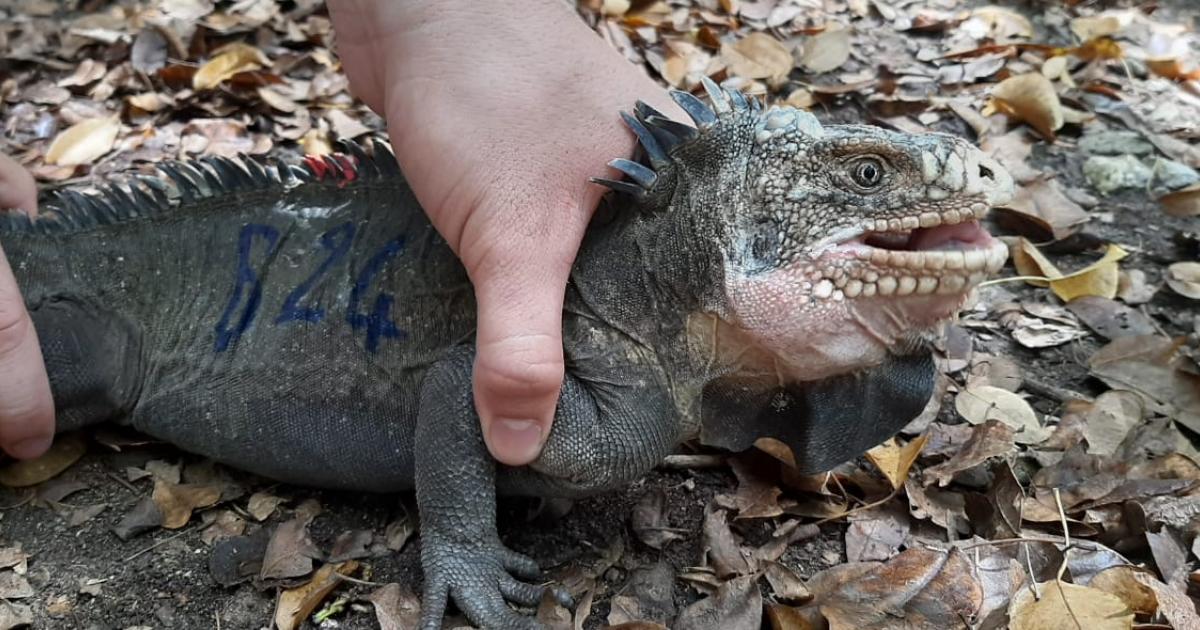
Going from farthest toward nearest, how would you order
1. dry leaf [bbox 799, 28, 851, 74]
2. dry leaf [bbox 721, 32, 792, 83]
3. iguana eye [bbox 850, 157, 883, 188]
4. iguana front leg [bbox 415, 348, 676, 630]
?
dry leaf [bbox 799, 28, 851, 74] < dry leaf [bbox 721, 32, 792, 83] < iguana front leg [bbox 415, 348, 676, 630] < iguana eye [bbox 850, 157, 883, 188]

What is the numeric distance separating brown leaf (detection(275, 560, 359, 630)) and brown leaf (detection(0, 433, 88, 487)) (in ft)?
4.30

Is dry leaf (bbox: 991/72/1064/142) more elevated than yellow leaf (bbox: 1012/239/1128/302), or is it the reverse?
dry leaf (bbox: 991/72/1064/142)

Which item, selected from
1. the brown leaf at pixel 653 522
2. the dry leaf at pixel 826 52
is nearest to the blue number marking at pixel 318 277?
the brown leaf at pixel 653 522

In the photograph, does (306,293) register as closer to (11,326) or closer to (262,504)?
(262,504)

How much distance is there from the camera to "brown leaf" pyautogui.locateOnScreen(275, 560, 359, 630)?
3.12 meters

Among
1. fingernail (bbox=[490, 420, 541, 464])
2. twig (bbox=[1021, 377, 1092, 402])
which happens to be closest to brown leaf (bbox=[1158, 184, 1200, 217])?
twig (bbox=[1021, 377, 1092, 402])

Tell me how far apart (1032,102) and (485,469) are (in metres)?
4.25

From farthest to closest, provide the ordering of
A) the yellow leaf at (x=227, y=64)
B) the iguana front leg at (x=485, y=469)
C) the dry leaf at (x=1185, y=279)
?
the yellow leaf at (x=227, y=64) < the dry leaf at (x=1185, y=279) < the iguana front leg at (x=485, y=469)

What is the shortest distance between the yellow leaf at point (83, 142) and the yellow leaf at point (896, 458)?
4.54 m

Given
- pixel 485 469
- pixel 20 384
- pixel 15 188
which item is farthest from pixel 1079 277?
pixel 15 188

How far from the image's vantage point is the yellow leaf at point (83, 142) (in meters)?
5.62

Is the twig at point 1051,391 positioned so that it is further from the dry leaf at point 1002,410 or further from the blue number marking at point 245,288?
the blue number marking at point 245,288

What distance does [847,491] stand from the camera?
3.65 metres

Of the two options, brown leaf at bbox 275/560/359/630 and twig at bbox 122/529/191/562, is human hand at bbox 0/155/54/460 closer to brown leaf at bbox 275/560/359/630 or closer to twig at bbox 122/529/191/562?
twig at bbox 122/529/191/562
